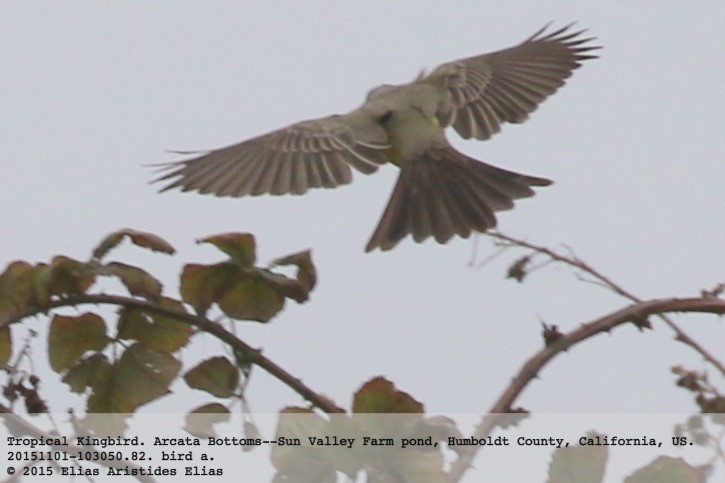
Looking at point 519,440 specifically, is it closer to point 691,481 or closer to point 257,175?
point 691,481

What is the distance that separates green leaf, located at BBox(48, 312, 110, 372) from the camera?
1.25 meters

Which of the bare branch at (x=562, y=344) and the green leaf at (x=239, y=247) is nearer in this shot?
the bare branch at (x=562, y=344)

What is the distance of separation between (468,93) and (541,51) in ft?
1.97

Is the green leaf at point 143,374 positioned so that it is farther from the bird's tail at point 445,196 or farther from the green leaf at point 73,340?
the bird's tail at point 445,196

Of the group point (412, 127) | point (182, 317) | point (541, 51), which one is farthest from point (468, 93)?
point (182, 317)

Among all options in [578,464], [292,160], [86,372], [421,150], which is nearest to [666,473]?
[578,464]

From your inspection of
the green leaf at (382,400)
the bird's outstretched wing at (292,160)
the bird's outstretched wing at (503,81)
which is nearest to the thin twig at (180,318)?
the green leaf at (382,400)

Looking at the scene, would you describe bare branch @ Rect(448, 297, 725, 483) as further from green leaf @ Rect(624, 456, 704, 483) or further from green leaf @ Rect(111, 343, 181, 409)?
green leaf @ Rect(111, 343, 181, 409)

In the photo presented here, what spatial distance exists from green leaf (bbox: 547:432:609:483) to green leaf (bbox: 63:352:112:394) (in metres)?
0.44

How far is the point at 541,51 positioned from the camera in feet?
14.9

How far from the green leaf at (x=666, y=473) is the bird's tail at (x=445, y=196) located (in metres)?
1.98

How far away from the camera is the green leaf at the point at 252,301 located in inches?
49.2

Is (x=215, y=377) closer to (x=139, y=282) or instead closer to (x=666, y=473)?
(x=139, y=282)

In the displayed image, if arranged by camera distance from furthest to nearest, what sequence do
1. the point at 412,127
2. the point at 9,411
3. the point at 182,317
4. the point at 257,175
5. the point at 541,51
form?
the point at 541,51 → the point at 412,127 → the point at 257,175 → the point at 182,317 → the point at 9,411
